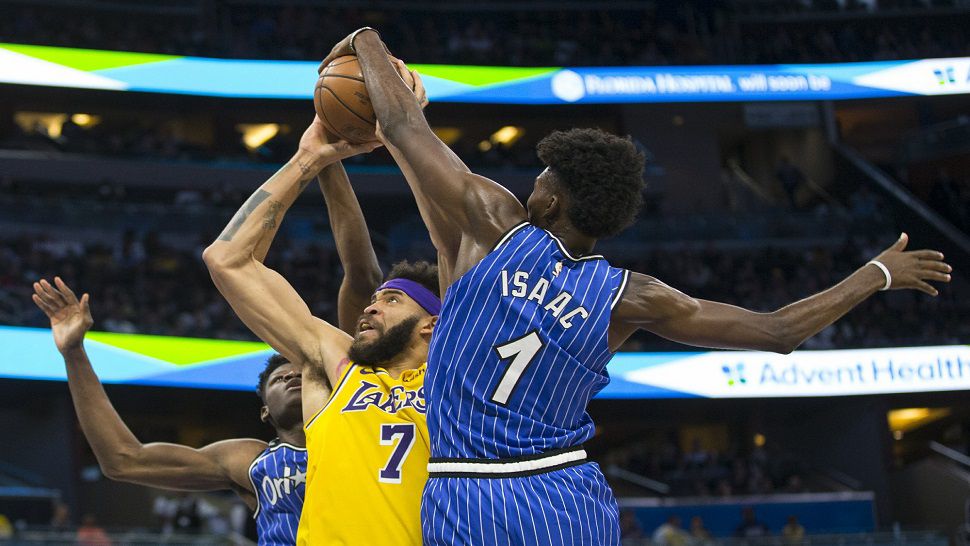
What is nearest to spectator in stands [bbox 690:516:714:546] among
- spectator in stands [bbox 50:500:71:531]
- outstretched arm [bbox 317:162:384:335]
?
spectator in stands [bbox 50:500:71:531]

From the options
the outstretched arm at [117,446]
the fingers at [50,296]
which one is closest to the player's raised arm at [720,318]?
the outstretched arm at [117,446]

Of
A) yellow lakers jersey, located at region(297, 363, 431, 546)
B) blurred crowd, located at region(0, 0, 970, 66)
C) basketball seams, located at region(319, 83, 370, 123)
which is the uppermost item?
blurred crowd, located at region(0, 0, 970, 66)

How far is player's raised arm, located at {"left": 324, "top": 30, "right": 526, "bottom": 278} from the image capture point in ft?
10.5

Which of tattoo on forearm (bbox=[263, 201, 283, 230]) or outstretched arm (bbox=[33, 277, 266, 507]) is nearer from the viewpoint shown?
tattoo on forearm (bbox=[263, 201, 283, 230])

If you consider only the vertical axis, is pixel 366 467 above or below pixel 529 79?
below

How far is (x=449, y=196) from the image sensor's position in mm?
3189

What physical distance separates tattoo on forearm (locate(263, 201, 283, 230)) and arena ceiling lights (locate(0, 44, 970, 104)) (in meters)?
17.3

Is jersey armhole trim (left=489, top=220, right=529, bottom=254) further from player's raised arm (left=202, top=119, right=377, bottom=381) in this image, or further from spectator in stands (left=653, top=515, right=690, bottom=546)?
spectator in stands (left=653, top=515, right=690, bottom=546)

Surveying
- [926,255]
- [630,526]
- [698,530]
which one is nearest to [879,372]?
[698,530]

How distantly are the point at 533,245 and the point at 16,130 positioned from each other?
22992 millimetres

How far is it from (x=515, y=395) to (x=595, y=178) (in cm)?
67

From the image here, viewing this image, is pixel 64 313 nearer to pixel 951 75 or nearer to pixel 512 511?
pixel 512 511

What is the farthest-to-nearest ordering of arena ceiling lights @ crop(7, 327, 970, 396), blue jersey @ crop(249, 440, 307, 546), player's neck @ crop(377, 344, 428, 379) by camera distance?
arena ceiling lights @ crop(7, 327, 970, 396) < blue jersey @ crop(249, 440, 307, 546) < player's neck @ crop(377, 344, 428, 379)

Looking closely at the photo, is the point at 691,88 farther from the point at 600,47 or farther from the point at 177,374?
the point at 177,374
